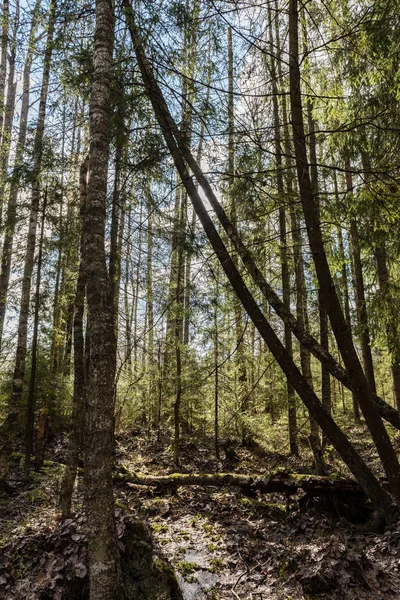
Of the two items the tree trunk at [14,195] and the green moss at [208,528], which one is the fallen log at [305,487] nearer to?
the green moss at [208,528]

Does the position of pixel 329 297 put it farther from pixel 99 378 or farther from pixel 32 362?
pixel 32 362

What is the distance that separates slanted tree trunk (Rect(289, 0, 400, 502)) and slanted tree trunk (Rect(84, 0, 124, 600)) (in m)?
2.45

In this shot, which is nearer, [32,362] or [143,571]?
[143,571]

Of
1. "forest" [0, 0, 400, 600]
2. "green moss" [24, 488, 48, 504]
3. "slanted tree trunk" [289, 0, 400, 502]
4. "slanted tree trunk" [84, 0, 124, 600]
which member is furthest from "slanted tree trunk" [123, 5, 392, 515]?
"green moss" [24, 488, 48, 504]

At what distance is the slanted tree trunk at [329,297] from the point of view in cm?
464

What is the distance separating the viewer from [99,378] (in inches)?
124

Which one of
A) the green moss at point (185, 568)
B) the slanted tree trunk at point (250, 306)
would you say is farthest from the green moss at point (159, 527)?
the slanted tree trunk at point (250, 306)

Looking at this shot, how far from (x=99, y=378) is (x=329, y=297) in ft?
10.5

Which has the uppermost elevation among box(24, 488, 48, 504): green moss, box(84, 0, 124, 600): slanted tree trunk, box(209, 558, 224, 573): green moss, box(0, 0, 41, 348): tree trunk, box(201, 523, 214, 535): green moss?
box(0, 0, 41, 348): tree trunk

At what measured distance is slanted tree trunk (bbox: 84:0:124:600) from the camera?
289 centimetres

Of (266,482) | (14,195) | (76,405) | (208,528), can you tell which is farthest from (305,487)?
(14,195)

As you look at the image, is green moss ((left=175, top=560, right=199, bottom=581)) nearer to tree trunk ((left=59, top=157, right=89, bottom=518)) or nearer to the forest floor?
the forest floor

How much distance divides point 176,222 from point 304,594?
5.36 metres

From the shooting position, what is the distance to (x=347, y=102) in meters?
5.89
